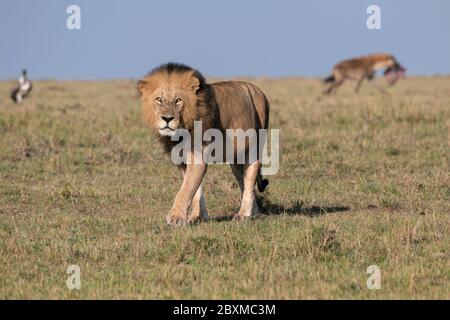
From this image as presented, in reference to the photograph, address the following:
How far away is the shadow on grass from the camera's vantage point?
28.4 feet

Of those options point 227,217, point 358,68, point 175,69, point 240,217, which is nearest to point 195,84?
point 175,69

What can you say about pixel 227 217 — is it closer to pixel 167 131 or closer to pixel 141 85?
pixel 167 131

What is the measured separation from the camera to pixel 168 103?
764 cm

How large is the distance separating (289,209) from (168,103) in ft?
6.20

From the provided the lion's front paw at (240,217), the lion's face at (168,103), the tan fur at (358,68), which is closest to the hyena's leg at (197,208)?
the lion's front paw at (240,217)

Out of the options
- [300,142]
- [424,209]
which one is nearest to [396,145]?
[300,142]

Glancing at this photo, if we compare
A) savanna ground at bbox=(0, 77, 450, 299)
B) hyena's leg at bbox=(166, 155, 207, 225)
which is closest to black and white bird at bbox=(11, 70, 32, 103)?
savanna ground at bbox=(0, 77, 450, 299)

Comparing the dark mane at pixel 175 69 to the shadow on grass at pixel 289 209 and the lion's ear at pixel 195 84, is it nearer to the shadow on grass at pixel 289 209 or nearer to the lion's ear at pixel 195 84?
the lion's ear at pixel 195 84

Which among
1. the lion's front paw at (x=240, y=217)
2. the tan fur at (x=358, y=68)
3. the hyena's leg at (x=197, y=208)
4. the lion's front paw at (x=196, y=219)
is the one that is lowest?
the tan fur at (x=358, y=68)

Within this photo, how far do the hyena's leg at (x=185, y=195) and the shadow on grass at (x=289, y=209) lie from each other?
0.86 m

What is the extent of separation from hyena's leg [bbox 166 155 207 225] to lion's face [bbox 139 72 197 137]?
34 cm

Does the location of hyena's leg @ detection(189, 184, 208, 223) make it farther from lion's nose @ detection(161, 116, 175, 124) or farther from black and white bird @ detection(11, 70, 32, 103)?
black and white bird @ detection(11, 70, 32, 103)

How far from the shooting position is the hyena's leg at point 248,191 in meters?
8.38
